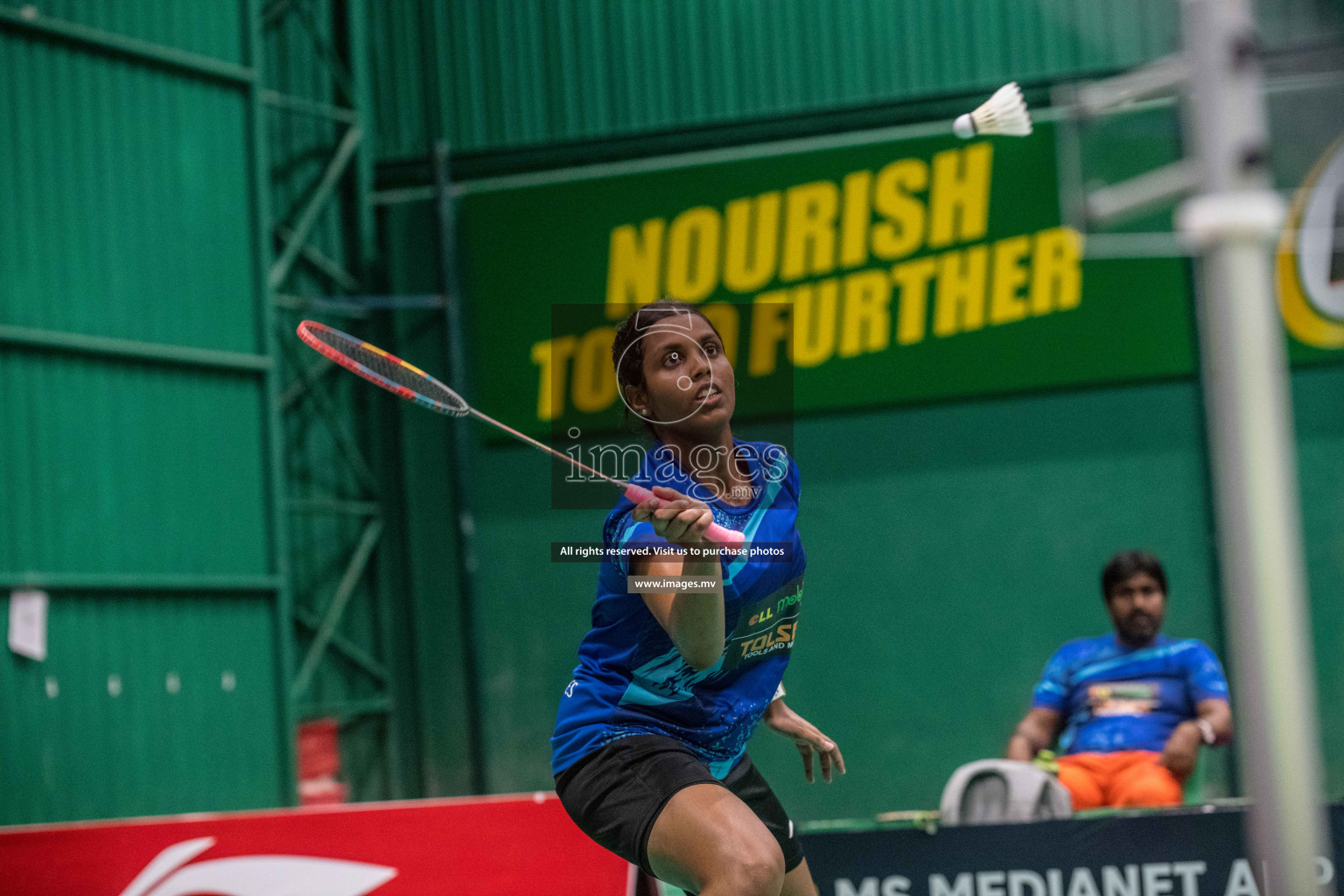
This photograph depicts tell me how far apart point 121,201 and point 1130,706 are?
6.43 m

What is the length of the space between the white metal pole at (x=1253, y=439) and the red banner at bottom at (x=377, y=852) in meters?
2.90

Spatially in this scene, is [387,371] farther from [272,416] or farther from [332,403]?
[332,403]

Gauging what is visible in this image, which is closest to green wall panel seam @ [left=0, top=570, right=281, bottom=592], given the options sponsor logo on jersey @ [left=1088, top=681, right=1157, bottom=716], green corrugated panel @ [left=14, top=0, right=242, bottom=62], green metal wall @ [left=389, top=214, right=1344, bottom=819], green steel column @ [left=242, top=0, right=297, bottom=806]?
green steel column @ [left=242, top=0, right=297, bottom=806]

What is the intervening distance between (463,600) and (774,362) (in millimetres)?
2584

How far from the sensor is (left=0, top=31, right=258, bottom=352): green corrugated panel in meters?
8.04

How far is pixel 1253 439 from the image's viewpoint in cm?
150

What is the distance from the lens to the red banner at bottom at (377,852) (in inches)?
166

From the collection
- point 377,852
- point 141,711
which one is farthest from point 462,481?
point 377,852

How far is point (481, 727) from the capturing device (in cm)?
926

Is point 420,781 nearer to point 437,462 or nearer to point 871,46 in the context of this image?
point 437,462

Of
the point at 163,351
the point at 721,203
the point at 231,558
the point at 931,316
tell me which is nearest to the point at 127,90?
the point at 163,351

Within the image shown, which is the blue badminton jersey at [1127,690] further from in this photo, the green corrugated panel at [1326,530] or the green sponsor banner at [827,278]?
the green corrugated panel at [1326,530]

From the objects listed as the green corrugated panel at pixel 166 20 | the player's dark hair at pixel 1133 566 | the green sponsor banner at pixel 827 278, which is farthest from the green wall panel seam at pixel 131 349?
the player's dark hair at pixel 1133 566

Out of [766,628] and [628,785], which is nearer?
[628,785]
